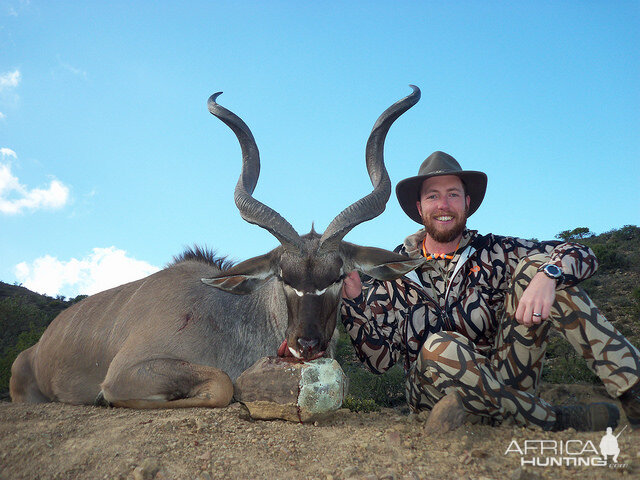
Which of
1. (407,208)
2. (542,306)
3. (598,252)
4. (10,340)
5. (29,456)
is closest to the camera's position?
→ (29,456)

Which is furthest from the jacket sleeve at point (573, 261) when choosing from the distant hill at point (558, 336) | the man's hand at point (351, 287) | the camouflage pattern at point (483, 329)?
the distant hill at point (558, 336)

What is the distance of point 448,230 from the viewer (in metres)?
5.15

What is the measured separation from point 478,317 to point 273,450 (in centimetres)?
242

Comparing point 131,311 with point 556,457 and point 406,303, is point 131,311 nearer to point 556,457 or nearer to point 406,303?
point 406,303

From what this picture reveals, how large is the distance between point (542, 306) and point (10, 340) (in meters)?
14.5

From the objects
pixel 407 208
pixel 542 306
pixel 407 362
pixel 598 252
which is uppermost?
pixel 598 252

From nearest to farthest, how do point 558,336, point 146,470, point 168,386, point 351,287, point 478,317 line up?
point 146,470
point 478,317
point 168,386
point 351,287
point 558,336

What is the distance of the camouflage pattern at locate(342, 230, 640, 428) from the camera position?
155 inches

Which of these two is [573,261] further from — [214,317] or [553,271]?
[214,317]

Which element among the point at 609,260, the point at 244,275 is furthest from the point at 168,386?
the point at 609,260

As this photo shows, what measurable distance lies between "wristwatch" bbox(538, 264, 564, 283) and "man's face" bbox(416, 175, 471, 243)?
4.28 ft

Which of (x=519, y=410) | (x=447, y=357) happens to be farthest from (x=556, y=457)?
(x=447, y=357)

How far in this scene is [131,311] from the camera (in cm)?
633

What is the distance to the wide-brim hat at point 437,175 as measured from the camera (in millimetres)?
5402
